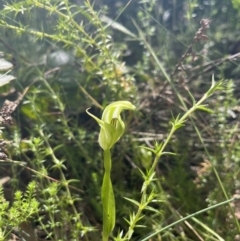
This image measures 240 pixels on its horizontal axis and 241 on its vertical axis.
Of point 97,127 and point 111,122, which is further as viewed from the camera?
point 97,127

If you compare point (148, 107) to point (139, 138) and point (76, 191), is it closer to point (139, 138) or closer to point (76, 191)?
point (139, 138)

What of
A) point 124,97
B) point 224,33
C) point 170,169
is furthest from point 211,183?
point 224,33

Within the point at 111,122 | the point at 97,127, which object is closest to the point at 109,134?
the point at 111,122

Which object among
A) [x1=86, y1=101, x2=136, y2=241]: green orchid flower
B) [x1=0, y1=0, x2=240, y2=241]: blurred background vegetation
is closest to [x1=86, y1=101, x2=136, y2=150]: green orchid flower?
[x1=86, y1=101, x2=136, y2=241]: green orchid flower

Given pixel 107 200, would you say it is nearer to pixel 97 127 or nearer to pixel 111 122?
pixel 111 122

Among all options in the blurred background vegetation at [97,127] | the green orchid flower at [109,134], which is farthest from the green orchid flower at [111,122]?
the blurred background vegetation at [97,127]

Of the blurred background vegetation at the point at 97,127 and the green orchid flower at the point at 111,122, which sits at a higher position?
the green orchid flower at the point at 111,122

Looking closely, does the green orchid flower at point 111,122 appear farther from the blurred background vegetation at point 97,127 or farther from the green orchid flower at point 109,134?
the blurred background vegetation at point 97,127
